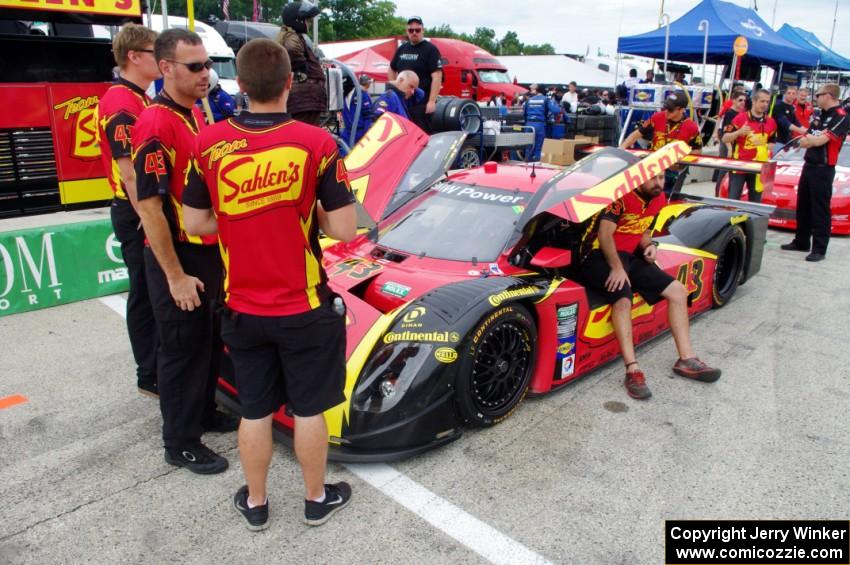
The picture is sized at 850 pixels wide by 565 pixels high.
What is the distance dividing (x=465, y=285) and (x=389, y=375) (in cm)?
65

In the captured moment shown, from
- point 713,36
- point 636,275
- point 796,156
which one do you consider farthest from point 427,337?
point 713,36

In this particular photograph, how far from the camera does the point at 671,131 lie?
7.38m

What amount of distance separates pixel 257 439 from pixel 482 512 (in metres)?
0.95

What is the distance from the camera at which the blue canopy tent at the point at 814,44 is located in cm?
2331

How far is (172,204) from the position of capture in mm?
2674

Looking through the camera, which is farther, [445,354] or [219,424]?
[219,424]

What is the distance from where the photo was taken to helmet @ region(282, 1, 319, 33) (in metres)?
4.85

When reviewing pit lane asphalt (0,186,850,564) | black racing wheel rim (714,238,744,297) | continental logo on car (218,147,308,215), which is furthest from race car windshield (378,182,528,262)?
black racing wheel rim (714,238,744,297)

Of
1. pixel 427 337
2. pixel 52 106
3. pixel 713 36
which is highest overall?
pixel 713 36

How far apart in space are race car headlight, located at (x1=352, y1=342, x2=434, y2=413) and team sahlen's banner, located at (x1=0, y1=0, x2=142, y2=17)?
21.4ft

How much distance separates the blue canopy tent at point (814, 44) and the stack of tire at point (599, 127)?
1357 centimetres

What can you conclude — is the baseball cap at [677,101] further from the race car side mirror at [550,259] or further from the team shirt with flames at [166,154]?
the team shirt with flames at [166,154]

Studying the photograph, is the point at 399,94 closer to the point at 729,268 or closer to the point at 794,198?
the point at 729,268

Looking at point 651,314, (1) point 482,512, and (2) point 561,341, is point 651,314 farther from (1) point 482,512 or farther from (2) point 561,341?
(1) point 482,512
